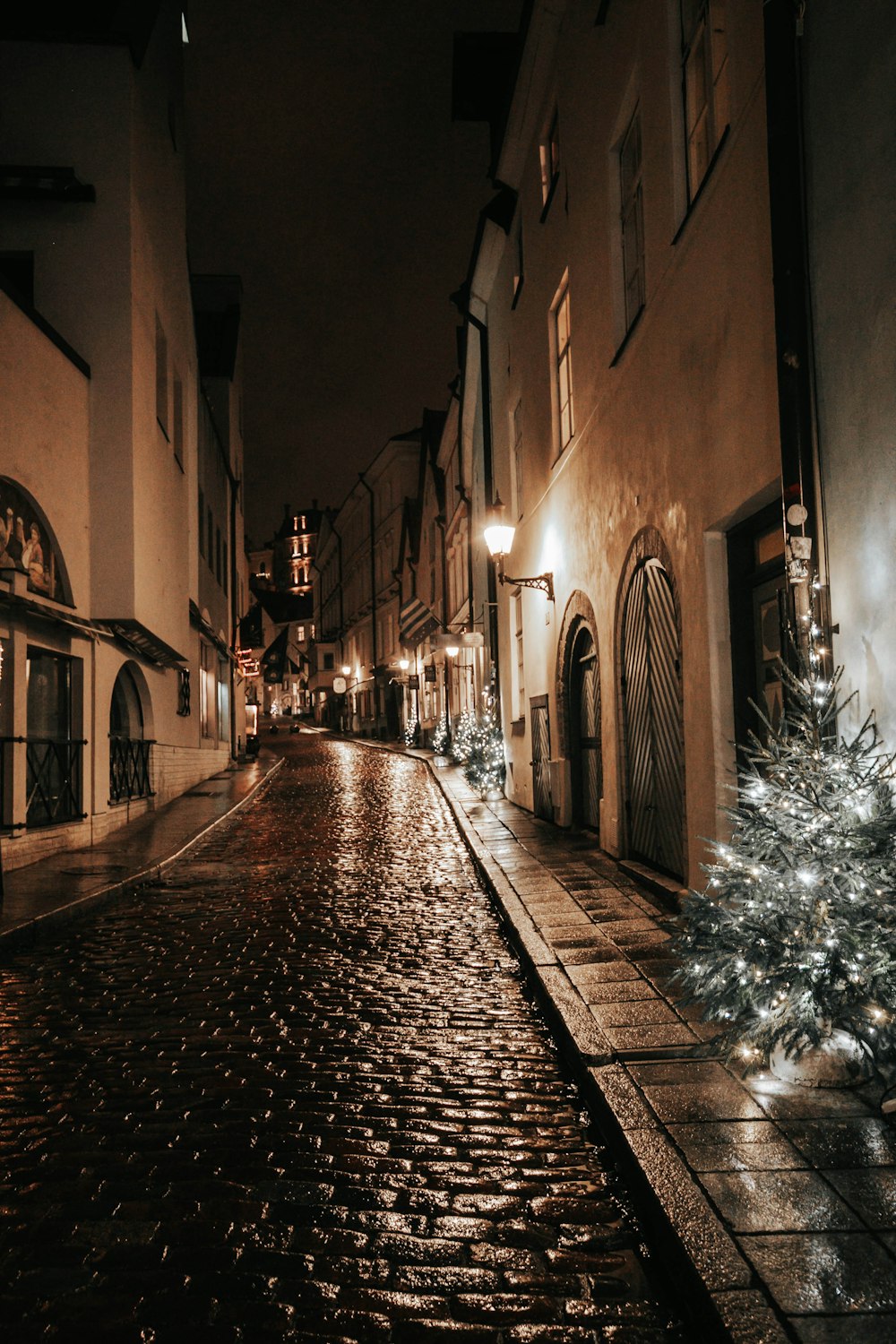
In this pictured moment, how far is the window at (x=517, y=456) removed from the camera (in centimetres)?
1759

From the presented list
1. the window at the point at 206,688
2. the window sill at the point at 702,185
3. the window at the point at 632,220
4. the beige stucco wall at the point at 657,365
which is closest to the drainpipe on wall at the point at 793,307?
the beige stucco wall at the point at 657,365

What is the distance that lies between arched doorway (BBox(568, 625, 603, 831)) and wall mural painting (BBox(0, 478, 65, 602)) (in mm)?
6579

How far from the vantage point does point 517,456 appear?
1814 cm

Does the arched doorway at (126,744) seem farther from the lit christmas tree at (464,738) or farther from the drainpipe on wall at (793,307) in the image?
the drainpipe on wall at (793,307)

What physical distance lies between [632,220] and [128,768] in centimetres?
1139

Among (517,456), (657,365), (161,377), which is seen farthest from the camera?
(517,456)

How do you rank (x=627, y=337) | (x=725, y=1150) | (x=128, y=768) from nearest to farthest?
(x=725, y=1150), (x=627, y=337), (x=128, y=768)

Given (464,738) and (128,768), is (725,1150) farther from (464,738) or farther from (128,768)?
(464,738)

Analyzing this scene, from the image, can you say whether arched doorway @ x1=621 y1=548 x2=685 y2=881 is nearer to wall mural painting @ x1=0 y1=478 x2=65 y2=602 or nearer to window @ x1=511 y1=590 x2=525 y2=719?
wall mural painting @ x1=0 y1=478 x2=65 y2=602

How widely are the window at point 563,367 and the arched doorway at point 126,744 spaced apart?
760cm

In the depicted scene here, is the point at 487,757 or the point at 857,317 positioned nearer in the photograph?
the point at 857,317

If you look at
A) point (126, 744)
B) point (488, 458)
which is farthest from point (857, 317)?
point (488, 458)

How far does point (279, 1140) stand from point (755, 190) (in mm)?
5753

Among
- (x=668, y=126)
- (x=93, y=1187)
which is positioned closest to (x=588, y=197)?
(x=668, y=126)
